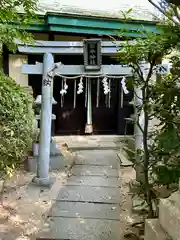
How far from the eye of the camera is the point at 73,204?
475 centimetres

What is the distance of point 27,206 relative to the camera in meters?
4.67

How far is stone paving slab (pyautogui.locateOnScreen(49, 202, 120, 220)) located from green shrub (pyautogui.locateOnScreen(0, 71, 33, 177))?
0.99m

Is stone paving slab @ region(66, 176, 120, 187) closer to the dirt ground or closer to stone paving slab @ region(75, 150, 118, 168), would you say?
the dirt ground

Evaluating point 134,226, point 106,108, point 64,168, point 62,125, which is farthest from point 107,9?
point 134,226

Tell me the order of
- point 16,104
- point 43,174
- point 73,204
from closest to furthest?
point 16,104 → point 73,204 → point 43,174

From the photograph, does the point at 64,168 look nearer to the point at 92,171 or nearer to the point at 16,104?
the point at 92,171

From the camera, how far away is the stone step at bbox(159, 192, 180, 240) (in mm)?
2100

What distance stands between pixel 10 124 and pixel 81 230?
1743 millimetres

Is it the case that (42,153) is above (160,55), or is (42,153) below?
below

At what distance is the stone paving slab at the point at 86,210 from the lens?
430 centimetres

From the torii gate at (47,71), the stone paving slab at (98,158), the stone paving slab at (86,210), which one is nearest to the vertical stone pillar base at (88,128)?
the stone paving slab at (98,158)

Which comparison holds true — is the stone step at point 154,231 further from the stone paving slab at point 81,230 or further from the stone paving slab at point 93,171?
the stone paving slab at point 93,171

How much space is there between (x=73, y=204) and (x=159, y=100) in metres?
2.55

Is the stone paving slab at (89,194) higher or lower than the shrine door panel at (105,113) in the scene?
lower
